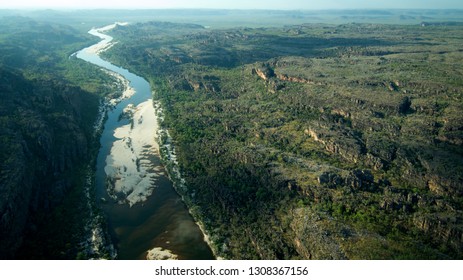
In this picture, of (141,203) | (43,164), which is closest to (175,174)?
(141,203)

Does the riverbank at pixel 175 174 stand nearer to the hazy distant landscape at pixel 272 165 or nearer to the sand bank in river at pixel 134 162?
the hazy distant landscape at pixel 272 165

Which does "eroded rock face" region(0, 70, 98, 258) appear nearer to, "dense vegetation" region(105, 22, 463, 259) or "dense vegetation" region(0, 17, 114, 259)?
"dense vegetation" region(0, 17, 114, 259)

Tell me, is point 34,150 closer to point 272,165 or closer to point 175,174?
point 175,174

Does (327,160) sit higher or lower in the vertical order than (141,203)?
higher

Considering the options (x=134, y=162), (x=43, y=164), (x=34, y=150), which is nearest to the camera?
(x=43, y=164)

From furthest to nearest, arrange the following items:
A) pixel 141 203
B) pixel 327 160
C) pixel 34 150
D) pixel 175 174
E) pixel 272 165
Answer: pixel 34 150, pixel 175 174, pixel 327 160, pixel 272 165, pixel 141 203

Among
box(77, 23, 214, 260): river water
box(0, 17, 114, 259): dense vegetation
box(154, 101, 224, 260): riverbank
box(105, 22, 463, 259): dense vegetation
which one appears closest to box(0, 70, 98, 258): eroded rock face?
box(0, 17, 114, 259): dense vegetation

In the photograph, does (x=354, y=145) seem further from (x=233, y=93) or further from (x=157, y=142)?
(x=233, y=93)
